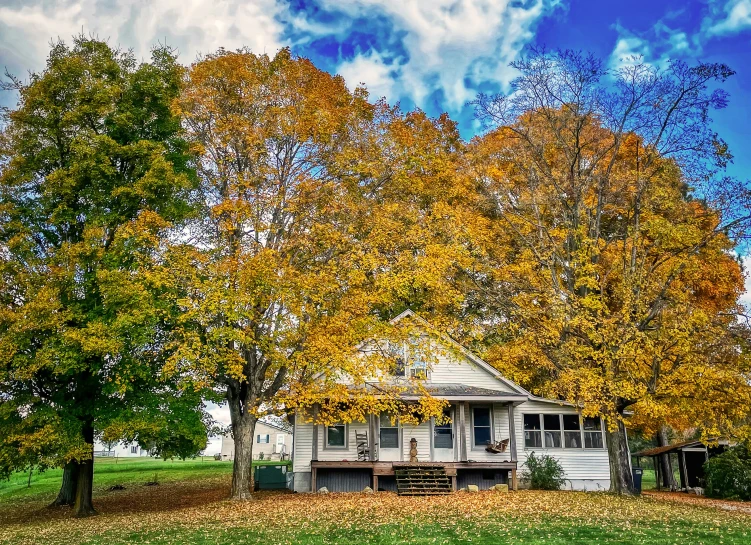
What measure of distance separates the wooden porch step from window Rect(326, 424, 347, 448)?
315 centimetres

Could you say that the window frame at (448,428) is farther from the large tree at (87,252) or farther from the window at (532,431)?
the large tree at (87,252)

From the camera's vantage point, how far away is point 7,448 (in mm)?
16344

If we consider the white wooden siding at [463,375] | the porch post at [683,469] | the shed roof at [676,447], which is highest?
the white wooden siding at [463,375]

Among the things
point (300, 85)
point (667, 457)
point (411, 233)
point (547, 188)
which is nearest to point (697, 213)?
point (547, 188)

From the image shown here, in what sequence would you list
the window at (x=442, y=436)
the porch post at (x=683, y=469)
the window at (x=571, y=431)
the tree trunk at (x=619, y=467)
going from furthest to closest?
the porch post at (x=683, y=469)
the window at (x=571, y=431)
the window at (x=442, y=436)
the tree trunk at (x=619, y=467)

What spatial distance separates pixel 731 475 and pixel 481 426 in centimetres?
1120

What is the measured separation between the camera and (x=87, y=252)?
17625 millimetres

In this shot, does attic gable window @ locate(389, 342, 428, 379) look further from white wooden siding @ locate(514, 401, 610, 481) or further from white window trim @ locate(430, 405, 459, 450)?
white wooden siding @ locate(514, 401, 610, 481)

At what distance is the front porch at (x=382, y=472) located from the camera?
22469 mm

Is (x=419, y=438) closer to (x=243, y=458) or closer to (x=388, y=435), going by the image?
(x=388, y=435)

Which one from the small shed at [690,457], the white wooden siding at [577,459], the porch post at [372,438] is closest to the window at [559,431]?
the white wooden siding at [577,459]

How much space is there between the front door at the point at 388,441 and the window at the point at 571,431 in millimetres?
7602

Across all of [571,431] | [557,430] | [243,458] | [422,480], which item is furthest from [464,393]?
[243,458]

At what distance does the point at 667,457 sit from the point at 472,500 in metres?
21.3
